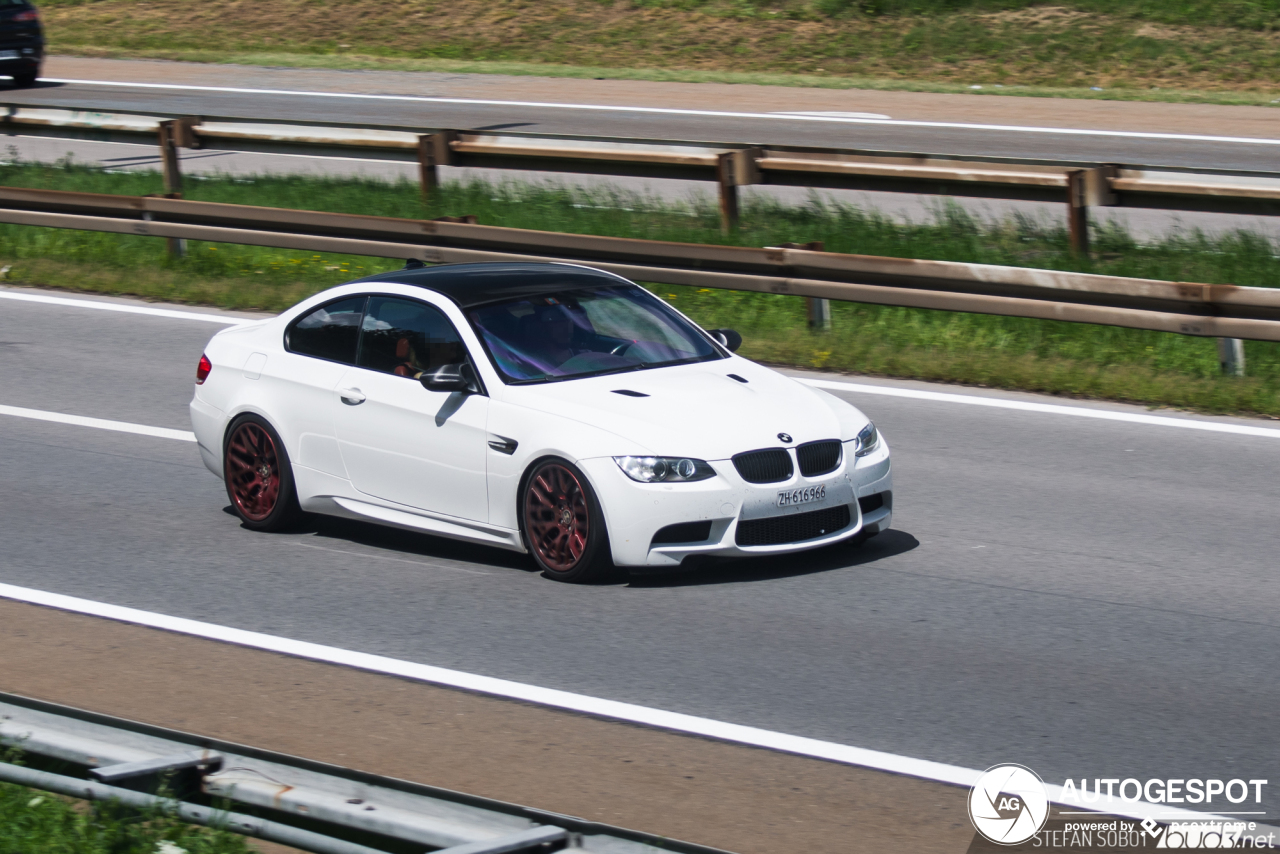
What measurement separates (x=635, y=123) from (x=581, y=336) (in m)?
17.8

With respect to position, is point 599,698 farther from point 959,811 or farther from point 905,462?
point 905,462

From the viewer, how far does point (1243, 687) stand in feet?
22.1

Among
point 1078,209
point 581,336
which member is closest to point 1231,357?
point 1078,209

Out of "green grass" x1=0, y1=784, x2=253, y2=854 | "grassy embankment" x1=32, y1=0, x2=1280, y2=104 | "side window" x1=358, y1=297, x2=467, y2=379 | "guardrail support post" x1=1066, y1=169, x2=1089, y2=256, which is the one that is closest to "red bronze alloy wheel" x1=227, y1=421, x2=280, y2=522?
"side window" x1=358, y1=297, x2=467, y2=379

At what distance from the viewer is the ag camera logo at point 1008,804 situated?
5438 millimetres

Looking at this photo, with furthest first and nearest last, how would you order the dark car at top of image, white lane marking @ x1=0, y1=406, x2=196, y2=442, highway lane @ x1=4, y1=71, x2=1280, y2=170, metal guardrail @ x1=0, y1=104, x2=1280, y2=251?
the dark car at top of image < highway lane @ x1=4, y1=71, x2=1280, y2=170 < metal guardrail @ x1=0, y1=104, x2=1280, y2=251 < white lane marking @ x1=0, y1=406, x2=196, y2=442

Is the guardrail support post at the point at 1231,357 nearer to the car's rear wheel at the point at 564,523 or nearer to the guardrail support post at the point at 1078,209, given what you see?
the guardrail support post at the point at 1078,209

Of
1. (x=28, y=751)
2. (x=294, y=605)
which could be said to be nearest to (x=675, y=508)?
(x=294, y=605)

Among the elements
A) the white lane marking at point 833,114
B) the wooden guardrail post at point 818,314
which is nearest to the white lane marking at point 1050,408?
the wooden guardrail post at point 818,314

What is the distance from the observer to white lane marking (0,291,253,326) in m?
15.2

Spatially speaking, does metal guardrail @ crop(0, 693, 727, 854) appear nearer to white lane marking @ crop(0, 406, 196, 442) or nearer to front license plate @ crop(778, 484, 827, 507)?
front license plate @ crop(778, 484, 827, 507)

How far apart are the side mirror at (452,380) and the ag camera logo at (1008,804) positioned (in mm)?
3633

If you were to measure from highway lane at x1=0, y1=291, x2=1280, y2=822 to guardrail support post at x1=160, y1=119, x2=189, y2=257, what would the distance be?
617cm

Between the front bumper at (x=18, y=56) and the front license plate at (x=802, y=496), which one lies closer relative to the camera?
the front license plate at (x=802, y=496)
